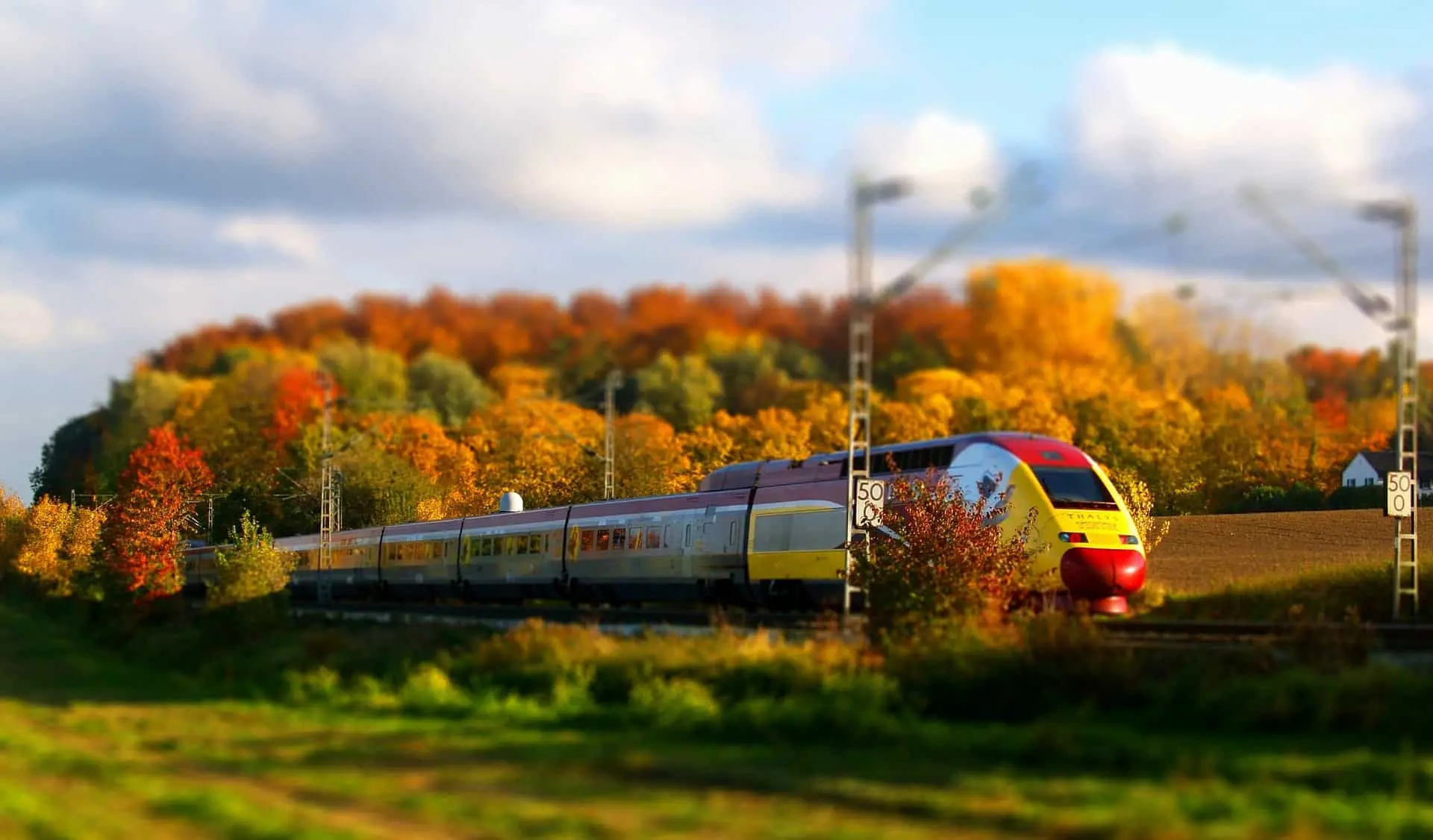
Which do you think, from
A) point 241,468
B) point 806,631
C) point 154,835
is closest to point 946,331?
point 806,631

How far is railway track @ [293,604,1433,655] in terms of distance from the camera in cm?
2344

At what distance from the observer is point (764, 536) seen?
121 ft

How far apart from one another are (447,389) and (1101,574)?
54614 mm

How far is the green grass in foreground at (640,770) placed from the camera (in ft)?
43.2

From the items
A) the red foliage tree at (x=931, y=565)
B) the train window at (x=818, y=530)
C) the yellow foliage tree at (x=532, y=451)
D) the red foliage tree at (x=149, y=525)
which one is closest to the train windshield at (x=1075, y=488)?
the red foliage tree at (x=931, y=565)

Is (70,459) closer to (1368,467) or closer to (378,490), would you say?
(378,490)

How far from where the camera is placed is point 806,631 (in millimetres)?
26344

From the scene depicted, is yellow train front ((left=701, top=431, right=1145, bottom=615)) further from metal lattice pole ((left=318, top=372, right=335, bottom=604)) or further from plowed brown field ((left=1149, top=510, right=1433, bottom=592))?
metal lattice pole ((left=318, top=372, right=335, bottom=604))

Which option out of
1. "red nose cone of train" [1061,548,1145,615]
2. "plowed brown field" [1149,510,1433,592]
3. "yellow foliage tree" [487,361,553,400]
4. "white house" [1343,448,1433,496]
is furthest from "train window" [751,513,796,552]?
"white house" [1343,448,1433,496]

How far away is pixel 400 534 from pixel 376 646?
104 ft

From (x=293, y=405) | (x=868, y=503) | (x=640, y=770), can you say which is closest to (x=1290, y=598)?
(x=868, y=503)

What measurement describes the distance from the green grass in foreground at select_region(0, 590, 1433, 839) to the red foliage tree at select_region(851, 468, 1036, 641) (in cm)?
367

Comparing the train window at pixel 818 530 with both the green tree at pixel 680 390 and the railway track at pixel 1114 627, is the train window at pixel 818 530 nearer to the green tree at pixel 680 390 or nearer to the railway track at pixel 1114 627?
the railway track at pixel 1114 627

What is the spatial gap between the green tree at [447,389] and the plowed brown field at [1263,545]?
28077 millimetres
